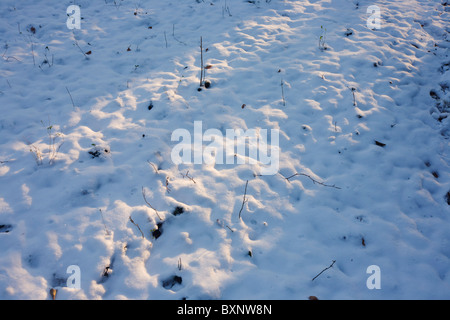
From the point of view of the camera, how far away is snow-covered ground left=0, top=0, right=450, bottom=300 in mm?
2656

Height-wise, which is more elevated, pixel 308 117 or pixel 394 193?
pixel 308 117

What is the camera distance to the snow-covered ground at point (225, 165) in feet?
8.71

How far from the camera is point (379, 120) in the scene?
4082mm

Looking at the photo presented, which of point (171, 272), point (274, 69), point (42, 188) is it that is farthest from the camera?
point (274, 69)

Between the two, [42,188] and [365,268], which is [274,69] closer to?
[365,268]

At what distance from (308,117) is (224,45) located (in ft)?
8.75

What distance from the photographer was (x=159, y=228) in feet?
9.73

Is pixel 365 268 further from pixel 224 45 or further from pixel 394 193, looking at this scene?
pixel 224 45

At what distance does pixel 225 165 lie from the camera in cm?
365

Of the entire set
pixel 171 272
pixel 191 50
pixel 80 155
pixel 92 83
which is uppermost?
pixel 191 50
